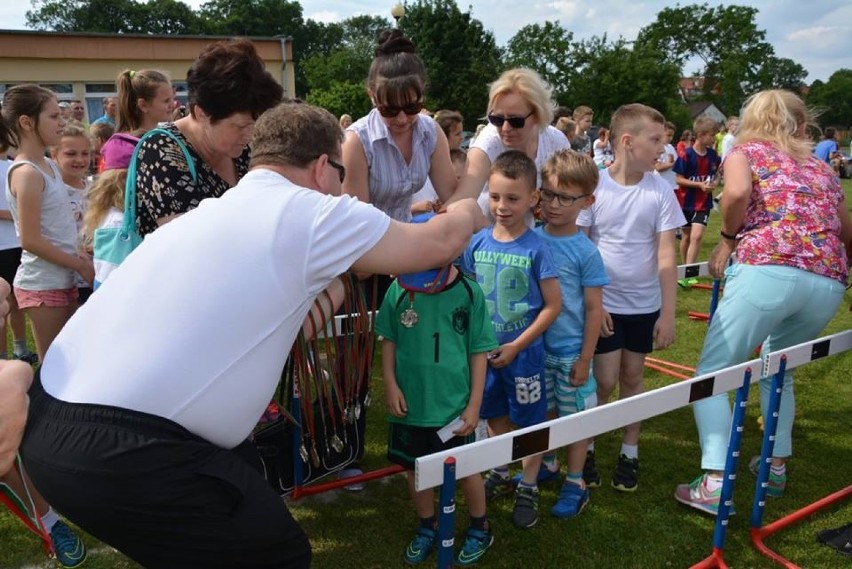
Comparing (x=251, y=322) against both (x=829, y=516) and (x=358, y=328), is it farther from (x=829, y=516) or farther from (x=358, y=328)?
(x=829, y=516)

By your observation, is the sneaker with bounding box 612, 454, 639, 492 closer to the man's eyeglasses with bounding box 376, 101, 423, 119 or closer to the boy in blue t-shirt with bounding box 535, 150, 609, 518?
the boy in blue t-shirt with bounding box 535, 150, 609, 518

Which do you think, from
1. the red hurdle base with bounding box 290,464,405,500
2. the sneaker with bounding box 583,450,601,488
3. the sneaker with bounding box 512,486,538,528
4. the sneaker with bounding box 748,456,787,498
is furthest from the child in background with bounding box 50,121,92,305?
the sneaker with bounding box 748,456,787,498

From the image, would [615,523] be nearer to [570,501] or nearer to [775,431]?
[570,501]

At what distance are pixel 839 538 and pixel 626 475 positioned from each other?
3.21ft

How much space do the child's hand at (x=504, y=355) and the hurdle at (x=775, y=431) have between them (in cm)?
105

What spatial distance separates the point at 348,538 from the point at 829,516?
93.7 inches

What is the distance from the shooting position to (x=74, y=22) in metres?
79.6

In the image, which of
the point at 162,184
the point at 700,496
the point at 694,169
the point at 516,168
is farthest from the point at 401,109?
the point at 694,169

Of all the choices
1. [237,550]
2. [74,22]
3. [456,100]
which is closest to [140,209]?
[237,550]

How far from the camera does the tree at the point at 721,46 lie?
225 ft

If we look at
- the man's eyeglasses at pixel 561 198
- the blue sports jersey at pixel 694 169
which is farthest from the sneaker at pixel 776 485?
the blue sports jersey at pixel 694 169

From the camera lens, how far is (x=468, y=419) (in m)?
2.66

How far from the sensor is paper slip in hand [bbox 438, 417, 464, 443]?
2.64 metres

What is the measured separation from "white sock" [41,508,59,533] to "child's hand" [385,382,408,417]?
5.31 ft
